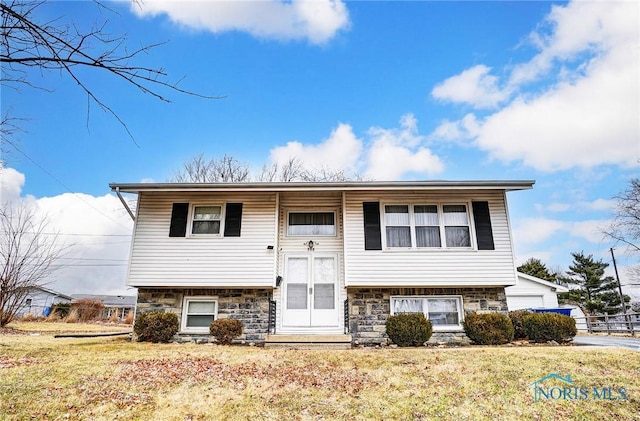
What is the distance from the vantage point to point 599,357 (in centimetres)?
643

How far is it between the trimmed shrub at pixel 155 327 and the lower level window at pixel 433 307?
5.62m

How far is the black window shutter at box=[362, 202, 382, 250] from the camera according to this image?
963 cm

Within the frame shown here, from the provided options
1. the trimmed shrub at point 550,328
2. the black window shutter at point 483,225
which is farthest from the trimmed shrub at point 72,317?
the trimmed shrub at point 550,328

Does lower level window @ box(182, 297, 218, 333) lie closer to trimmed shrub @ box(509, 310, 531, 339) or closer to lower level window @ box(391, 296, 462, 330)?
lower level window @ box(391, 296, 462, 330)

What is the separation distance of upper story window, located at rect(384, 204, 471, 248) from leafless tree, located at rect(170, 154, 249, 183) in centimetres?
1333

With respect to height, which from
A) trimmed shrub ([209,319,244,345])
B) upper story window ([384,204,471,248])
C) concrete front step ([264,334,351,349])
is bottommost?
concrete front step ([264,334,351,349])

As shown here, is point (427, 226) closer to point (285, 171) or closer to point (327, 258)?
point (327, 258)

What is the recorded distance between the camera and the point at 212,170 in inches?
859

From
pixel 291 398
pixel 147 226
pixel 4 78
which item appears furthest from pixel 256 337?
pixel 4 78

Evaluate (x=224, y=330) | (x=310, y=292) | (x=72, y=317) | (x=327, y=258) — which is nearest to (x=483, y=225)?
(x=327, y=258)

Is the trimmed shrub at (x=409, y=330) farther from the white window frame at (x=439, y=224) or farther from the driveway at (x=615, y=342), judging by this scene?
the driveway at (x=615, y=342)

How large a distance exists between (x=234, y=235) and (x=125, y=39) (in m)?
7.27

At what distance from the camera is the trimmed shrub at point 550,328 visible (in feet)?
28.8

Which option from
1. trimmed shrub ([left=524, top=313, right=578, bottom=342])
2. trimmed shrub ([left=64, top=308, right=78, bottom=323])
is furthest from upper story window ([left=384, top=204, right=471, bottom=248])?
trimmed shrub ([left=64, top=308, right=78, bottom=323])
